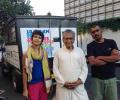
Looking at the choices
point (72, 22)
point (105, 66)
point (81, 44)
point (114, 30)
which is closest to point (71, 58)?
point (105, 66)

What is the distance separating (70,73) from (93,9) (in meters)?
28.4

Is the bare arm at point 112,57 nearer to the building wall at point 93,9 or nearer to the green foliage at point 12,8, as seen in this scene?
the green foliage at point 12,8

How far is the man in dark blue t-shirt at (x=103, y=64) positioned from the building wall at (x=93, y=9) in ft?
73.7

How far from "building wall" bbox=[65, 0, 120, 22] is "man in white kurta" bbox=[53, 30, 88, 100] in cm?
2306

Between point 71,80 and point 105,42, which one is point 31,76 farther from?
point 105,42

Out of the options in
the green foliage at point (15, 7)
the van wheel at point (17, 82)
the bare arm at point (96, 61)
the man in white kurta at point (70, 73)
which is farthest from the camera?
Answer: the green foliage at point (15, 7)

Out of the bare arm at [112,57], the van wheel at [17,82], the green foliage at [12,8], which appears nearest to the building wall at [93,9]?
the green foliage at [12,8]

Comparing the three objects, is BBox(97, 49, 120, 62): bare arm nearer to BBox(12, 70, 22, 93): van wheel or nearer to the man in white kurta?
the man in white kurta

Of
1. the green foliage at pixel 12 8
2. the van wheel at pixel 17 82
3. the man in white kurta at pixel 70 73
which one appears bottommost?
the van wheel at pixel 17 82

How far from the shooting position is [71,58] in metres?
4.97

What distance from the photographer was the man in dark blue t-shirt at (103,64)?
5.46 metres

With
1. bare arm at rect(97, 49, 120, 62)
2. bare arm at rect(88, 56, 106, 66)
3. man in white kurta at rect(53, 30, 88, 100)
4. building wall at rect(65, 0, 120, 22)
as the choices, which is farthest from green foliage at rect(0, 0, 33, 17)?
man in white kurta at rect(53, 30, 88, 100)

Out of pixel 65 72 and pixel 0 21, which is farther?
pixel 0 21

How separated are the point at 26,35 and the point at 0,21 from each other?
18366mm
